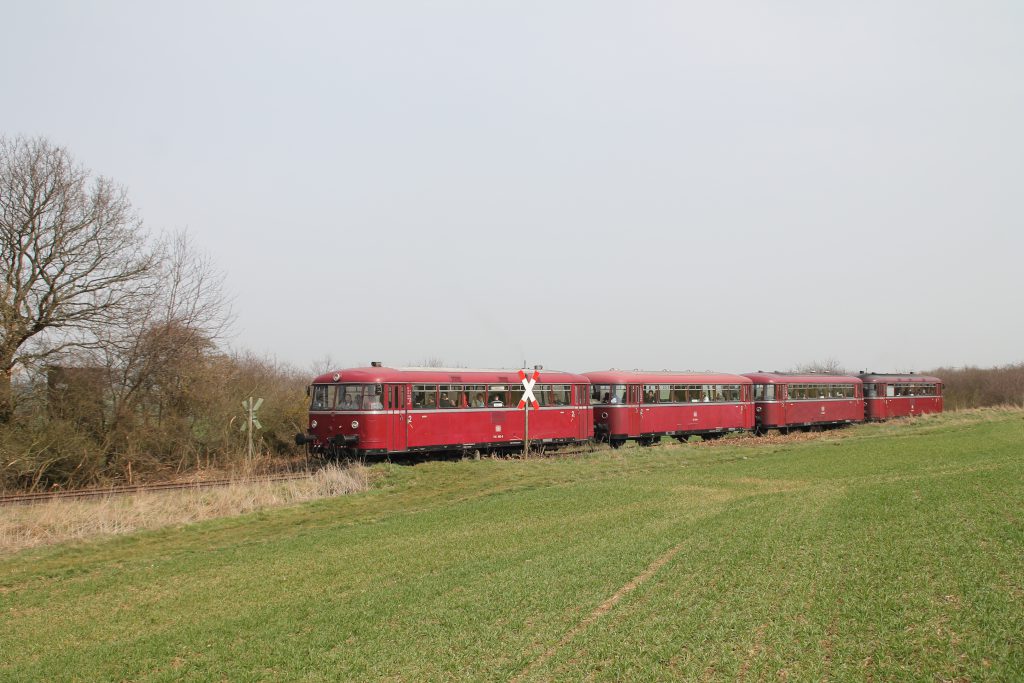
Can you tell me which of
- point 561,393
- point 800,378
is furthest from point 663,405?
point 800,378

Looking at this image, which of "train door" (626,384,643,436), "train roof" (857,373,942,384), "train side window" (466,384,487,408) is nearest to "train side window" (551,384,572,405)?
"train door" (626,384,643,436)

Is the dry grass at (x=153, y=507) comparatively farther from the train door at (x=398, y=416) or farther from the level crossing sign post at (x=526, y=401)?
the level crossing sign post at (x=526, y=401)

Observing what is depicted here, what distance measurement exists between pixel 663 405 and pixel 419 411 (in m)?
11.2

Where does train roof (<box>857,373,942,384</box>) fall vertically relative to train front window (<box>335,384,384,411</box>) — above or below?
above

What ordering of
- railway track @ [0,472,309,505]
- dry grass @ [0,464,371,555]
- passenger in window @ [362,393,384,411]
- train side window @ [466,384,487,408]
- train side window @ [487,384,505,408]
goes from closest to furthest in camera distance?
dry grass @ [0,464,371,555] < railway track @ [0,472,309,505] < passenger in window @ [362,393,384,411] < train side window @ [466,384,487,408] < train side window @ [487,384,505,408]

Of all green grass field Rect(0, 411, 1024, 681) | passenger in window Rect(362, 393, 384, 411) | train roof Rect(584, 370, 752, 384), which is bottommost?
green grass field Rect(0, 411, 1024, 681)

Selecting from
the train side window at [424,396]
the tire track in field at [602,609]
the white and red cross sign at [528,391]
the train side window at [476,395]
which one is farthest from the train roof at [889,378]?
the tire track in field at [602,609]

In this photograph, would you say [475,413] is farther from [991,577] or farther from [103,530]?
[991,577]

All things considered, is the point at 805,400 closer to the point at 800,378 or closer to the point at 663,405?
the point at 800,378

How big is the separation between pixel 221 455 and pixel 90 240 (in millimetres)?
8355

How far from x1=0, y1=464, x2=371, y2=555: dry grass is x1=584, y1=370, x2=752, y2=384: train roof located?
A: 11301mm

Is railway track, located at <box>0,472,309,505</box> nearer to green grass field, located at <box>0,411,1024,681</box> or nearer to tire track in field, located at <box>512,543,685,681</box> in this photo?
green grass field, located at <box>0,411,1024,681</box>

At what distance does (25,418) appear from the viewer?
22.7m

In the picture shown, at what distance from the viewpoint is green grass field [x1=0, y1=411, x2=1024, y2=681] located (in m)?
6.21
